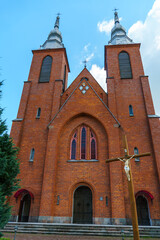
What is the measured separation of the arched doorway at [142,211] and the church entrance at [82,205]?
4.00m

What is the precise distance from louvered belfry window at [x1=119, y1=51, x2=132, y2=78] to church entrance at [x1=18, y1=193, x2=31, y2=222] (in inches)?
639

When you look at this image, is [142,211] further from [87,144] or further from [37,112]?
[37,112]

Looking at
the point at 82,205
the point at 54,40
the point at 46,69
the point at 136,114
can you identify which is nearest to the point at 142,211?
the point at 82,205

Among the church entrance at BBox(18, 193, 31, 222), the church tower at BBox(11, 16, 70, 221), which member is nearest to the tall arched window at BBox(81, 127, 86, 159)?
the church tower at BBox(11, 16, 70, 221)

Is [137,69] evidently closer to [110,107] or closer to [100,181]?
[110,107]

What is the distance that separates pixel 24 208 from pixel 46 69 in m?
15.8

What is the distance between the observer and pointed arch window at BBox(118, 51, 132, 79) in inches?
829

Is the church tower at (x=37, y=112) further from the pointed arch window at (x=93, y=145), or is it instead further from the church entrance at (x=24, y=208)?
the pointed arch window at (x=93, y=145)

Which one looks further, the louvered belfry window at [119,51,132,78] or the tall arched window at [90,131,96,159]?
the louvered belfry window at [119,51,132,78]

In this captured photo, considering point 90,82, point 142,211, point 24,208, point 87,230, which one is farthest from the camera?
point 90,82

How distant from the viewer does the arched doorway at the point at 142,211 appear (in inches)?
567

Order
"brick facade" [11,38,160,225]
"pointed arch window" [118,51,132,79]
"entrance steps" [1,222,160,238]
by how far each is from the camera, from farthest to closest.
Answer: "pointed arch window" [118,51,132,79] < "brick facade" [11,38,160,225] < "entrance steps" [1,222,160,238]

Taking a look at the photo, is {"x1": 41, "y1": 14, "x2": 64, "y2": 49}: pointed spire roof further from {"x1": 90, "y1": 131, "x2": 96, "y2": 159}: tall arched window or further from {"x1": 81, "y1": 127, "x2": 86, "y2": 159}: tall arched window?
{"x1": 90, "y1": 131, "x2": 96, "y2": 159}: tall arched window

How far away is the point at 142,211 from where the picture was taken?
582 inches
